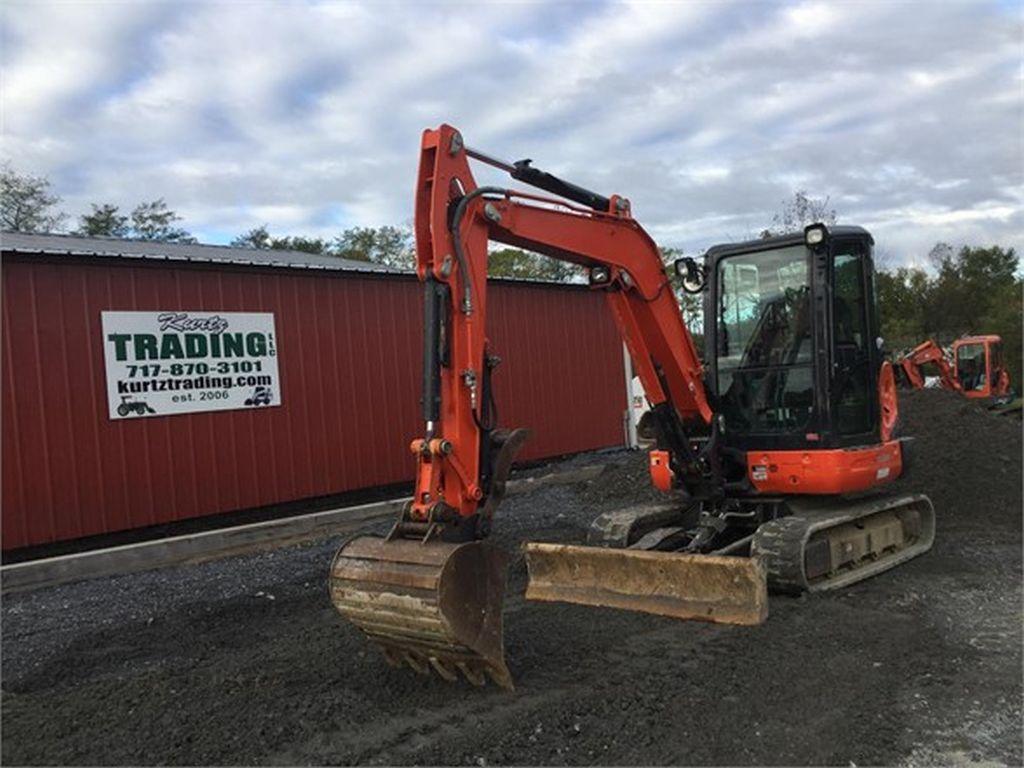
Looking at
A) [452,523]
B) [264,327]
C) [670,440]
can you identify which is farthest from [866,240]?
[264,327]

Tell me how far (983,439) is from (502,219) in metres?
9.14

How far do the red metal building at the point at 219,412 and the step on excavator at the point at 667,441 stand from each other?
474 cm

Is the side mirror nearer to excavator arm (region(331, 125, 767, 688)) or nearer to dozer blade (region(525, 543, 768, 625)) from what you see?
excavator arm (region(331, 125, 767, 688))

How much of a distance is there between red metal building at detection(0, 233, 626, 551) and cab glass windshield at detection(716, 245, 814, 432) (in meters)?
5.42

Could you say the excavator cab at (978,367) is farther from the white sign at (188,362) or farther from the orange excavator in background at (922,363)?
Result: the white sign at (188,362)

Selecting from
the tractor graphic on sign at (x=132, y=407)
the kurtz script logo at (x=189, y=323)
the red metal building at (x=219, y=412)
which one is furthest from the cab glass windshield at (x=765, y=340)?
the tractor graphic on sign at (x=132, y=407)

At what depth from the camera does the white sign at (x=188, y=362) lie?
9.15m

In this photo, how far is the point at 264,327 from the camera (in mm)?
10312

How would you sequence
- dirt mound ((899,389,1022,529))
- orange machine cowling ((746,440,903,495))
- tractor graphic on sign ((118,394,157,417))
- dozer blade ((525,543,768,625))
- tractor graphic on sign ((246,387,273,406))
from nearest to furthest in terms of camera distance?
dozer blade ((525,543,768,625)) → orange machine cowling ((746,440,903,495)) → tractor graphic on sign ((118,394,157,417)) → dirt mound ((899,389,1022,529)) → tractor graphic on sign ((246,387,273,406))

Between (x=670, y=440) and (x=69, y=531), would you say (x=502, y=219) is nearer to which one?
(x=670, y=440)

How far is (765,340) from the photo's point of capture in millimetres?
7051

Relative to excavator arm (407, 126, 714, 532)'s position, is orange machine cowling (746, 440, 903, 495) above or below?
below

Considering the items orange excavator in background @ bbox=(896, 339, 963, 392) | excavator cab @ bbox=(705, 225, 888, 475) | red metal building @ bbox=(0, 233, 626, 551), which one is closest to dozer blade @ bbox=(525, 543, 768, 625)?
excavator cab @ bbox=(705, 225, 888, 475)

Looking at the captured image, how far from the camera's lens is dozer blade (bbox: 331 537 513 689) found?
13.6ft
